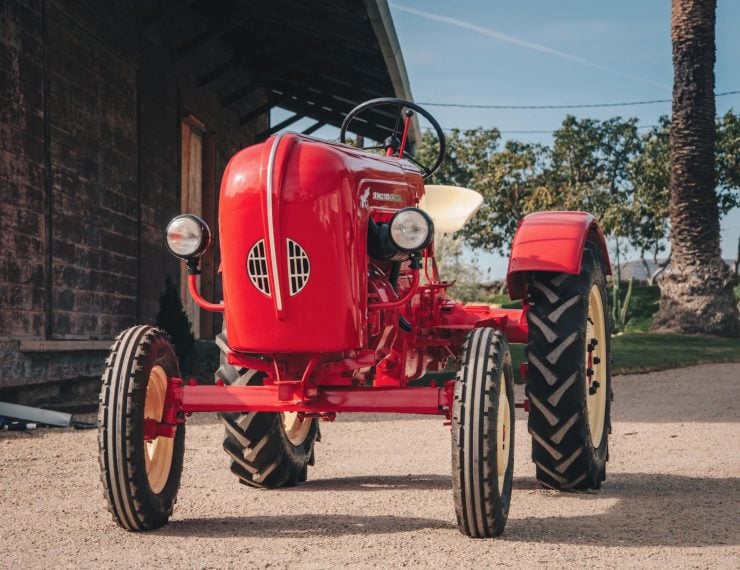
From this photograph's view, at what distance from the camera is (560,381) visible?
4.88 m

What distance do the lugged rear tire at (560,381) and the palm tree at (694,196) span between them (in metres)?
13.9

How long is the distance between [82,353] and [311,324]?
6180mm

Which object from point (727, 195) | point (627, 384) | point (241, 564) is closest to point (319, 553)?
point (241, 564)

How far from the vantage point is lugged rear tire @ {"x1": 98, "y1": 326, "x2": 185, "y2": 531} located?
404 cm

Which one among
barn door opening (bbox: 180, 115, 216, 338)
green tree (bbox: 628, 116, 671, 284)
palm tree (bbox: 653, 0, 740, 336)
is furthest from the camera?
green tree (bbox: 628, 116, 671, 284)

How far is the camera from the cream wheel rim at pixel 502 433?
414cm

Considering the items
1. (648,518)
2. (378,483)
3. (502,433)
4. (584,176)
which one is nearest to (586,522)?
(648,518)

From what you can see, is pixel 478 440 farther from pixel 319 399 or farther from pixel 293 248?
pixel 293 248

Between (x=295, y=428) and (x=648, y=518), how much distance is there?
1876mm

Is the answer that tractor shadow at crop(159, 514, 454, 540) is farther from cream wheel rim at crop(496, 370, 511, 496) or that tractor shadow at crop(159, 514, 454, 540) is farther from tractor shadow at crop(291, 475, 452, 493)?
tractor shadow at crop(291, 475, 452, 493)

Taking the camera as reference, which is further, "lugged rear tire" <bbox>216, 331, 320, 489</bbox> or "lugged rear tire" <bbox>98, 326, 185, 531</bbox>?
"lugged rear tire" <bbox>216, 331, 320, 489</bbox>

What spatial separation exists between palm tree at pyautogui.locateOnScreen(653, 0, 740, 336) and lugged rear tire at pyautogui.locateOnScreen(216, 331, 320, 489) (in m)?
14.0

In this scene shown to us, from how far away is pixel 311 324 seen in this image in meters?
4.09

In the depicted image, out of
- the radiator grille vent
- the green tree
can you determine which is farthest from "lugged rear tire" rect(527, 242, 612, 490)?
the green tree
